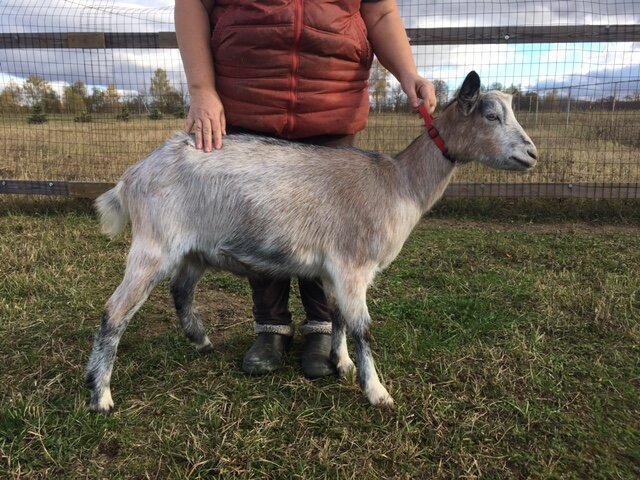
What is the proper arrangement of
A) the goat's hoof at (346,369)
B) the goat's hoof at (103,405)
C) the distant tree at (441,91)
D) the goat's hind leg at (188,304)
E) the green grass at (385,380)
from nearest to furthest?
the green grass at (385,380)
the goat's hoof at (103,405)
the goat's hoof at (346,369)
the goat's hind leg at (188,304)
the distant tree at (441,91)

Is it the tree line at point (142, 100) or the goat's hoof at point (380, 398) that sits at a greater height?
the tree line at point (142, 100)

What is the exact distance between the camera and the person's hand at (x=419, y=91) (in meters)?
2.61

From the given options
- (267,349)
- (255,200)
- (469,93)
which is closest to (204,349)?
(267,349)

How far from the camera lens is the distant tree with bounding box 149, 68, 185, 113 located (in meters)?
6.57

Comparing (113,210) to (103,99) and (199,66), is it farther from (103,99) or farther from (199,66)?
(103,99)

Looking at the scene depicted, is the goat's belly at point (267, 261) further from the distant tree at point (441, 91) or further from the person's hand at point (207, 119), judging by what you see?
the distant tree at point (441, 91)

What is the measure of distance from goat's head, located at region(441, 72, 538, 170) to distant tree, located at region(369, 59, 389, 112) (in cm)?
369

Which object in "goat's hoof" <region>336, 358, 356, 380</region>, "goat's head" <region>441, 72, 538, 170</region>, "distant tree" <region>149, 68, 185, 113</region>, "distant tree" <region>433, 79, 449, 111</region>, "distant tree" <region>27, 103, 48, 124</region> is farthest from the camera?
"distant tree" <region>27, 103, 48, 124</region>

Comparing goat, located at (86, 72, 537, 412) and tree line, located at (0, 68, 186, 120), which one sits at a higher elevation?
tree line, located at (0, 68, 186, 120)

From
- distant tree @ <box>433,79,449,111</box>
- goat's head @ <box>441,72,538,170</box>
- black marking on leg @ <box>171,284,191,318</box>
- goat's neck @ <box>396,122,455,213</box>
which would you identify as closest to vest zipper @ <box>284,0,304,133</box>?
goat's neck @ <box>396,122,455,213</box>

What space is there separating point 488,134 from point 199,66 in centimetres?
148

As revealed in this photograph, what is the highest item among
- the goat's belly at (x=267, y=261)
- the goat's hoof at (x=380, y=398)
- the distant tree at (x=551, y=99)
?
the distant tree at (x=551, y=99)

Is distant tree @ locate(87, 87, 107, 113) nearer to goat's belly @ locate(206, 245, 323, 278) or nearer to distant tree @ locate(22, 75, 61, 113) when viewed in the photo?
distant tree @ locate(22, 75, 61, 113)

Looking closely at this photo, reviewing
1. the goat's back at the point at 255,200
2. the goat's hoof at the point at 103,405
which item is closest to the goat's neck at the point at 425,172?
the goat's back at the point at 255,200
